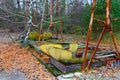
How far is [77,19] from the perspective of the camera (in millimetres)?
9680

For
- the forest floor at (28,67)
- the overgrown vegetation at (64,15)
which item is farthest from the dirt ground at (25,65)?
the overgrown vegetation at (64,15)

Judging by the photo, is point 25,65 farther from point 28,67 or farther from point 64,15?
point 64,15

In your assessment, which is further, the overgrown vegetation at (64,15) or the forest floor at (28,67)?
the overgrown vegetation at (64,15)

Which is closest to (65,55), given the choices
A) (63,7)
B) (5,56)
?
(5,56)

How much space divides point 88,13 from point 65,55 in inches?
163

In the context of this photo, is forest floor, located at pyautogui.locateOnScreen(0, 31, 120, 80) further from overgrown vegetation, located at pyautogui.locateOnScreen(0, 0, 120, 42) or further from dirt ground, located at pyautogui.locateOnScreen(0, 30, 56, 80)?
overgrown vegetation, located at pyautogui.locateOnScreen(0, 0, 120, 42)

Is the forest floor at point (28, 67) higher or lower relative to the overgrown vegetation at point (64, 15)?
lower

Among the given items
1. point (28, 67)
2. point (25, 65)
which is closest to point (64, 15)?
point (25, 65)

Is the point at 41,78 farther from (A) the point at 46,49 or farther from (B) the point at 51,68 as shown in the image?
(A) the point at 46,49

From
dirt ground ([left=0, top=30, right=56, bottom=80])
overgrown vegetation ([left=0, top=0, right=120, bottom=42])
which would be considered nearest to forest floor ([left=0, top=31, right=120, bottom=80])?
dirt ground ([left=0, top=30, right=56, bottom=80])

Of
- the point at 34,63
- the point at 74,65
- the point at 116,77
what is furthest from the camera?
the point at 34,63

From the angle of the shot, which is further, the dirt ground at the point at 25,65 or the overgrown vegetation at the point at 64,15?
the overgrown vegetation at the point at 64,15

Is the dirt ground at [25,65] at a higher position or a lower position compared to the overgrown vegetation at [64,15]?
lower

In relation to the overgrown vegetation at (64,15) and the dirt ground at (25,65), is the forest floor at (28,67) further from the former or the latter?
the overgrown vegetation at (64,15)
